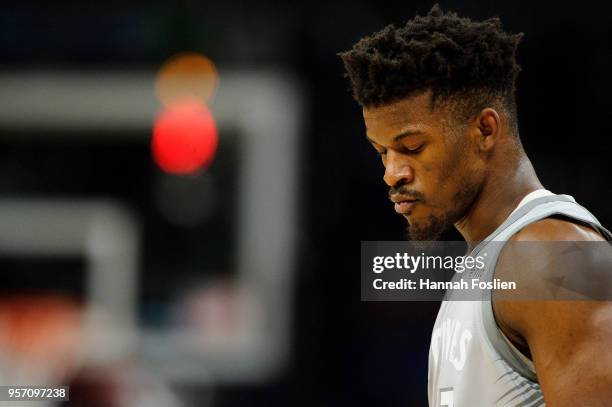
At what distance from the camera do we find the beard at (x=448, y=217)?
1.60 m

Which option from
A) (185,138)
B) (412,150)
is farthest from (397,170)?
(185,138)

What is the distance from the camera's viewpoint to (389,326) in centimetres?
438

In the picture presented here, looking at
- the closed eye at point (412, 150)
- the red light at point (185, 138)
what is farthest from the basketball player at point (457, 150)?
the red light at point (185, 138)

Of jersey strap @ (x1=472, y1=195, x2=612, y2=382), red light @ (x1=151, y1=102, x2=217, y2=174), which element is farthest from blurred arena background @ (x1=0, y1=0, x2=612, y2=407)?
jersey strap @ (x1=472, y1=195, x2=612, y2=382)

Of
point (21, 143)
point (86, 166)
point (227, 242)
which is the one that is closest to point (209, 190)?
point (227, 242)

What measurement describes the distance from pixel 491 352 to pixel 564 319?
17 cm

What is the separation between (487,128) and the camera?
62.2 inches

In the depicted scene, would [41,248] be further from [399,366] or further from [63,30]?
[399,366]

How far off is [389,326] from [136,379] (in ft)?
3.80

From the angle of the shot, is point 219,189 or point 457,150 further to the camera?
point 219,189

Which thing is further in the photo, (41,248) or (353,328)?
(41,248)

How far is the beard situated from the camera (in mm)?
1601

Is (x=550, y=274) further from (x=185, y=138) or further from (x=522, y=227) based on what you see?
(x=185, y=138)

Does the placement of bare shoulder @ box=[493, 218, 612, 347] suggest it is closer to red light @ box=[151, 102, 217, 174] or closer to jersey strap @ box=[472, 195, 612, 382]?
jersey strap @ box=[472, 195, 612, 382]
